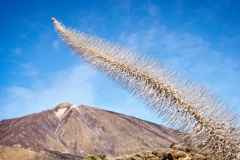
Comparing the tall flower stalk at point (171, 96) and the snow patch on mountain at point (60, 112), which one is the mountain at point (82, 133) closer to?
the snow patch on mountain at point (60, 112)

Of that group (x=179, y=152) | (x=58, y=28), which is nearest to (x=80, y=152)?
(x=179, y=152)

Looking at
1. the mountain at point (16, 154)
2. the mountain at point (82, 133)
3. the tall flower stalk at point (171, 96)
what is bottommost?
the mountain at point (16, 154)

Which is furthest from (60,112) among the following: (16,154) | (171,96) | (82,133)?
(171,96)

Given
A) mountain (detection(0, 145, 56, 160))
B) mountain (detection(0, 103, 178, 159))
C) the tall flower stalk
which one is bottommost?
mountain (detection(0, 145, 56, 160))

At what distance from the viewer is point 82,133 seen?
391ft

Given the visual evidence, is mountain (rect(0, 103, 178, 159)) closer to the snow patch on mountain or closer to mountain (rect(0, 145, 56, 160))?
the snow patch on mountain

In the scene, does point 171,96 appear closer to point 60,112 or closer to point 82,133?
point 82,133

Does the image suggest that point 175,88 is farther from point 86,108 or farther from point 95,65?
point 86,108

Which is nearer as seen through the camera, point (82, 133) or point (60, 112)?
point (82, 133)

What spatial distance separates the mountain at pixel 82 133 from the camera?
350 ft

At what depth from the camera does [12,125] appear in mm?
124312

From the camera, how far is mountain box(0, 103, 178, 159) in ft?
350

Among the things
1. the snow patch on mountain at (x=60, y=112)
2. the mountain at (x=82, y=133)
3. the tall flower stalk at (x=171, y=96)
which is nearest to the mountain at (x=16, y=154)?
the tall flower stalk at (x=171, y=96)

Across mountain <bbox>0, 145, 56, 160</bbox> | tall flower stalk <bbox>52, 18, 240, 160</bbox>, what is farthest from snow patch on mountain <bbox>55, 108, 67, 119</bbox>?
tall flower stalk <bbox>52, 18, 240, 160</bbox>
